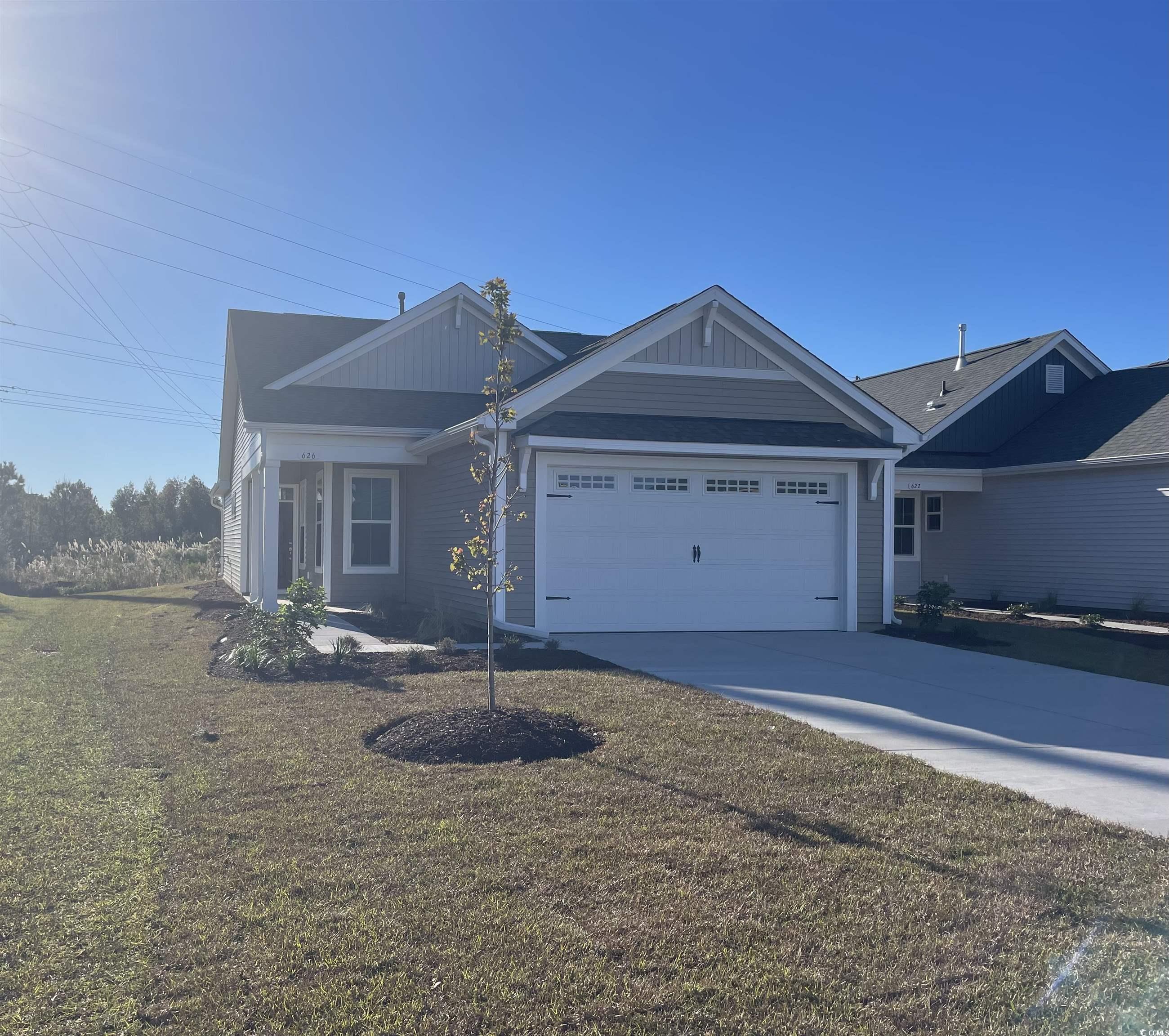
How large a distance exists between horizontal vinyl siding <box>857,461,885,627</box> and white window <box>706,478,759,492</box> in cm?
158

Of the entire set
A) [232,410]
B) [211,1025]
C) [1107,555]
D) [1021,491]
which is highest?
[232,410]

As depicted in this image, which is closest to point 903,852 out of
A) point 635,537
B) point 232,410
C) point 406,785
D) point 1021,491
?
point 406,785

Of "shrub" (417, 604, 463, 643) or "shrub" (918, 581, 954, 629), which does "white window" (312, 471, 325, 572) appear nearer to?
"shrub" (417, 604, 463, 643)

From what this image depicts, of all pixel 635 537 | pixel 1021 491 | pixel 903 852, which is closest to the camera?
pixel 903 852

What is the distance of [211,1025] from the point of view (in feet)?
10.3

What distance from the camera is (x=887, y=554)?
14.1 metres

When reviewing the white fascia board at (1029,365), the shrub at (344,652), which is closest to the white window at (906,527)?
the white fascia board at (1029,365)

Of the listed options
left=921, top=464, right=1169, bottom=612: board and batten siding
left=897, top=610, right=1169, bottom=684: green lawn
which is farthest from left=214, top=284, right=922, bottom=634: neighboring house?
left=921, top=464, right=1169, bottom=612: board and batten siding

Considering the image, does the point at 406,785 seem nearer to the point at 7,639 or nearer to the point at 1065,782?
the point at 1065,782

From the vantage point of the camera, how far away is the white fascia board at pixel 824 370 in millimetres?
13891

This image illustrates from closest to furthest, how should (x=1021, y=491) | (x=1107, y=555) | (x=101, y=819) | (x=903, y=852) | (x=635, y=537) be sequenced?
(x=903, y=852) → (x=101, y=819) → (x=635, y=537) → (x=1107, y=555) → (x=1021, y=491)

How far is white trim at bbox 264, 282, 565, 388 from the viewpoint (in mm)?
16547

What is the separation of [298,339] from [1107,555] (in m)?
15.6

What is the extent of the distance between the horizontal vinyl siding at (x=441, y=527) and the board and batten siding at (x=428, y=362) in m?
1.63
